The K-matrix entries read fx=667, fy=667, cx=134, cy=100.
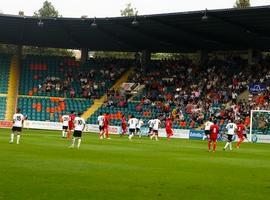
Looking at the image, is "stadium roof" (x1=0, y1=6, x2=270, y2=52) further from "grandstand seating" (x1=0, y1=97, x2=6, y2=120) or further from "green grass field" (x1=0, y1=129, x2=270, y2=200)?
"green grass field" (x1=0, y1=129, x2=270, y2=200)

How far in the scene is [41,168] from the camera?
20.3m

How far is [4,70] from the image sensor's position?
231 ft

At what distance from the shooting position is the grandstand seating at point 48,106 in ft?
213

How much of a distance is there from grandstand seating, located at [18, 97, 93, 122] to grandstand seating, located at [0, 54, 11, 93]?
2430 mm

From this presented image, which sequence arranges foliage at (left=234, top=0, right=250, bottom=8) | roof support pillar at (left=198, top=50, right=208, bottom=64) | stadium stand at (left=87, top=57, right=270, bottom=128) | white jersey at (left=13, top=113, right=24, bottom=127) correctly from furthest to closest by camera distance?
foliage at (left=234, top=0, right=250, bottom=8) → roof support pillar at (left=198, top=50, right=208, bottom=64) → stadium stand at (left=87, top=57, right=270, bottom=128) → white jersey at (left=13, top=113, right=24, bottom=127)

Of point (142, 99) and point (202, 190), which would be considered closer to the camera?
point (202, 190)

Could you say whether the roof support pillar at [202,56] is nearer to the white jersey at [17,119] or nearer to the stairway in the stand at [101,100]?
the stairway in the stand at [101,100]

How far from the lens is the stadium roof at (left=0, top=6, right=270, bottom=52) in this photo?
52844 mm

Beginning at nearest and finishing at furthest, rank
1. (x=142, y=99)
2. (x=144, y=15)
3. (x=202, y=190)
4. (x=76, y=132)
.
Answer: (x=202, y=190)
(x=76, y=132)
(x=144, y=15)
(x=142, y=99)

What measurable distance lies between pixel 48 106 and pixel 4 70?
7860 millimetres

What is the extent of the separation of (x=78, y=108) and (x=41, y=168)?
45.8 m

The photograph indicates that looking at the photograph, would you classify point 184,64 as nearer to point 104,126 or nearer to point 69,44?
point 69,44

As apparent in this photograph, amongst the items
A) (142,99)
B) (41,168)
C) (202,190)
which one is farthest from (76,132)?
(142,99)

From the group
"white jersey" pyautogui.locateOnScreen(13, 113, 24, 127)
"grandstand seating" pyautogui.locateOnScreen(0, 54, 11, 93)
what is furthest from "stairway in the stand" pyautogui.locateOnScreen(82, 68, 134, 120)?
"white jersey" pyautogui.locateOnScreen(13, 113, 24, 127)
